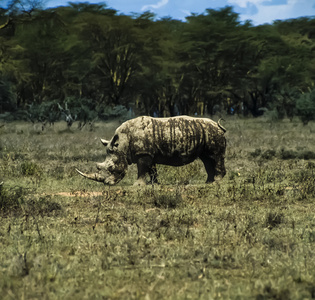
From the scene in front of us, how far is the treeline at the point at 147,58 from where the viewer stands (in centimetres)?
4203

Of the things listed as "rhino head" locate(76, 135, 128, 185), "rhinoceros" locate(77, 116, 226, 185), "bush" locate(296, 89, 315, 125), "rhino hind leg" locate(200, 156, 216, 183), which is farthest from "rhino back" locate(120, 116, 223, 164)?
"bush" locate(296, 89, 315, 125)

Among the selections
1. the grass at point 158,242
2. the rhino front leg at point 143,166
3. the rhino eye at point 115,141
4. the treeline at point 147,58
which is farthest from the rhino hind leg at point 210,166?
the treeline at point 147,58

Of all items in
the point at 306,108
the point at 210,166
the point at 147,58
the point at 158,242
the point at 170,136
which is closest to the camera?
the point at 158,242

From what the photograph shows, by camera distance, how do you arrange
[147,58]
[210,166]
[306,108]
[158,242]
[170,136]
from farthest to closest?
[147,58] < [306,108] < [210,166] < [170,136] < [158,242]

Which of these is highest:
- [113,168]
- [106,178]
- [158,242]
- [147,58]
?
[147,58]

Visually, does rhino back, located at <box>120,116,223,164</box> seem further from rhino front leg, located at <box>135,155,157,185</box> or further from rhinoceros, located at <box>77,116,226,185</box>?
rhino front leg, located at <box>135,155,157,185</box>

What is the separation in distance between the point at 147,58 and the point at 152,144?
3236cm

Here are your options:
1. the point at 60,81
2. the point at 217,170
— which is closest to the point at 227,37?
the point at 60,81

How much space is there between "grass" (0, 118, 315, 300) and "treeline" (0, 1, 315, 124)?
30607 millimetres

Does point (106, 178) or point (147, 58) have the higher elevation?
point (147, 58)

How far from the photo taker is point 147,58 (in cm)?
4272

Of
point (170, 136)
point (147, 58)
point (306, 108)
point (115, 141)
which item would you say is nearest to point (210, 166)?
point (170, 136)

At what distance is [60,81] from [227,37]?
14645 mm

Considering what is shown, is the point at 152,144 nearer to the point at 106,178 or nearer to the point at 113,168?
the point at 113,168
